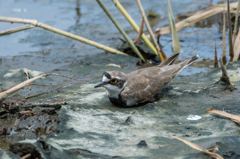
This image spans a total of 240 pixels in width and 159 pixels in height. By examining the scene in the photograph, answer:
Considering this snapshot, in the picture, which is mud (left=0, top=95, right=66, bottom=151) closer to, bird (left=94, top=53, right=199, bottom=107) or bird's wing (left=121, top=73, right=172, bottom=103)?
bird (left=94, top=53, right=199, bottom=107)

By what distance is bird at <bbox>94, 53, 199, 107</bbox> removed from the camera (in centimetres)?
483

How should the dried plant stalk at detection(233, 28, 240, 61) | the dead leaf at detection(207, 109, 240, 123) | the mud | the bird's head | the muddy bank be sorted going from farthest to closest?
the dried plant stalk at detection(233, 28, 240, 61), the bird's head, the mud, the dead leaf at detection(207, 109, 240, 123), the muddy bank

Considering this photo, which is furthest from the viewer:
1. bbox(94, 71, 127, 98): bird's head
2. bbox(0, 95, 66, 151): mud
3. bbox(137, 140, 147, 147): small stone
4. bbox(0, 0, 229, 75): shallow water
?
bbox(0, 0, 229, 75): shallow water

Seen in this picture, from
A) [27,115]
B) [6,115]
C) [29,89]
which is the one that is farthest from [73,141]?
[29,89]

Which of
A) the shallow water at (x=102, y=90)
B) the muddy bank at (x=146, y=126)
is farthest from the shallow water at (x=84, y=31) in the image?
the muddy bank at (x=146, y=126)

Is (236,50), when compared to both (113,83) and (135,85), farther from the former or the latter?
(113,83)

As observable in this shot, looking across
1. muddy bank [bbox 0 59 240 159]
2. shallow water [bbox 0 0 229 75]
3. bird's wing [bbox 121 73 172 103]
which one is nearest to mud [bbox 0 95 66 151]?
muddy bank [bbox 0 59 240 159]

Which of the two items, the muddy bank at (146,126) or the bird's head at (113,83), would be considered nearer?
the muddy bank at (146,126)

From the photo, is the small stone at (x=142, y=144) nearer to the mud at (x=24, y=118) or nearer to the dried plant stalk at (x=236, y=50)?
the mud at (x=24, y=118)

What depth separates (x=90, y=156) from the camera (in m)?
3.13

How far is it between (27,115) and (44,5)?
7.63 metres

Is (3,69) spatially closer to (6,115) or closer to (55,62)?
(55,62)

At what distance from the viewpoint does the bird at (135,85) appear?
4.83 metres

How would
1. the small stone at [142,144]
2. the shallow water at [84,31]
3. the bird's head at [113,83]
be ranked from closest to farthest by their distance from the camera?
the small stone at [142,144], the bird's head at [113,83], the shallow water at [84,31]
